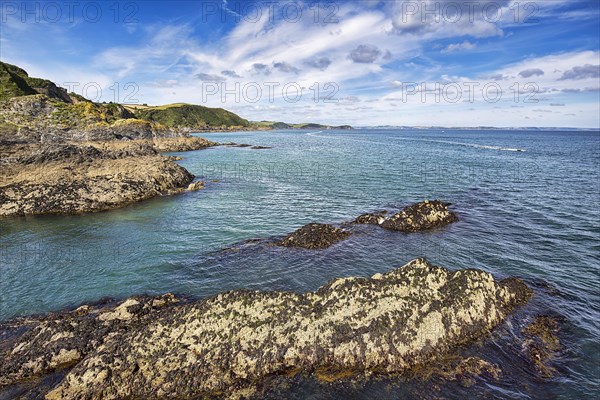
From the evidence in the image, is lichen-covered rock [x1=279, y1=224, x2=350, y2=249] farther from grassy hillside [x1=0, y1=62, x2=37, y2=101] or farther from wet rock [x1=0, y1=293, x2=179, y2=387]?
grassy hillside [x1=0, y1=62, x2=37, y2=101]

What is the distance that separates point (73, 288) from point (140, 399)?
34.1 feet

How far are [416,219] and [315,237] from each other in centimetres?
923

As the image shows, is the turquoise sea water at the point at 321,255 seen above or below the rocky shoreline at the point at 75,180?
below

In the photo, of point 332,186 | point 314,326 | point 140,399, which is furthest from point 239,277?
point 332,186

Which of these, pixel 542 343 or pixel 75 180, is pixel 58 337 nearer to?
pixel 542 343

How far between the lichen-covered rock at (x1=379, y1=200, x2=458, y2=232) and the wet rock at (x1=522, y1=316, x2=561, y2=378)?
12.0m

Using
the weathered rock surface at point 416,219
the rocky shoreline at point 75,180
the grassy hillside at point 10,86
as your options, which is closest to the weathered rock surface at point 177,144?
the grassy hillside at point 10,86

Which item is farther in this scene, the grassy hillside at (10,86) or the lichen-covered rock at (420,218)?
the grassy hillside at (10,86)

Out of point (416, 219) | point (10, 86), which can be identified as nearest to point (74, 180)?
point (416, 219)

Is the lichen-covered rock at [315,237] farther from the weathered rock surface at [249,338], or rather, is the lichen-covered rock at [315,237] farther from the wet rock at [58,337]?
the wet rock at [58,337]

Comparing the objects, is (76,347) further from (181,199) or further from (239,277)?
(181,199)

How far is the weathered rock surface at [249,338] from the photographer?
33.9 ft

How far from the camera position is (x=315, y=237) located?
909 inches

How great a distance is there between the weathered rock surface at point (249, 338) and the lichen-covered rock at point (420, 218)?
11942 mm
